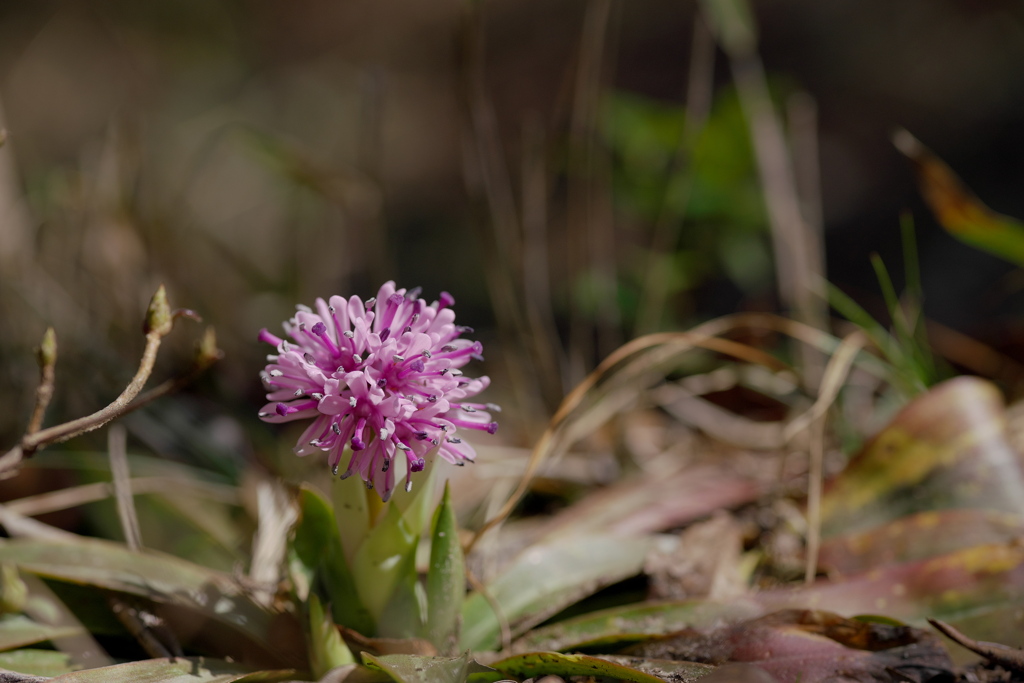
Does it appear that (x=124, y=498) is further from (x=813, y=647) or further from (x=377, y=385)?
(x=813, y=647)

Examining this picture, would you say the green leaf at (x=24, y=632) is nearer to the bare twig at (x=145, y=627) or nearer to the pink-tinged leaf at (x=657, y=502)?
the bare twig at (x=145, y=627)

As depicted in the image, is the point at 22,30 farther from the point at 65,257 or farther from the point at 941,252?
the point at 941,252

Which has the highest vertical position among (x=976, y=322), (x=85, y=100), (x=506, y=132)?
(x=85, y=100)

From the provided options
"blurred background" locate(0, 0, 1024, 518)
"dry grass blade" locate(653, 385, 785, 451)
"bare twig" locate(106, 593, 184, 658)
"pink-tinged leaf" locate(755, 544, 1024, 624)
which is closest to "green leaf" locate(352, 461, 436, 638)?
"bare twig" locate(106, 593, 184, 658)

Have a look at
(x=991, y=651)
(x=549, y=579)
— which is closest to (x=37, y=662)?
(x=549, y=579)

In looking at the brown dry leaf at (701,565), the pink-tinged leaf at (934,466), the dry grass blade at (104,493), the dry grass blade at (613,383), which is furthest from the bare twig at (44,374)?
the pink-tinged leaf at (934,466)

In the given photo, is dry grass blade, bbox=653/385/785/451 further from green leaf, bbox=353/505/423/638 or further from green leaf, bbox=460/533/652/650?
green leaf, bbox=353/505/423/638

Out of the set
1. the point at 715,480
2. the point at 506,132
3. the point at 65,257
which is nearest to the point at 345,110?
the point at 506,132
